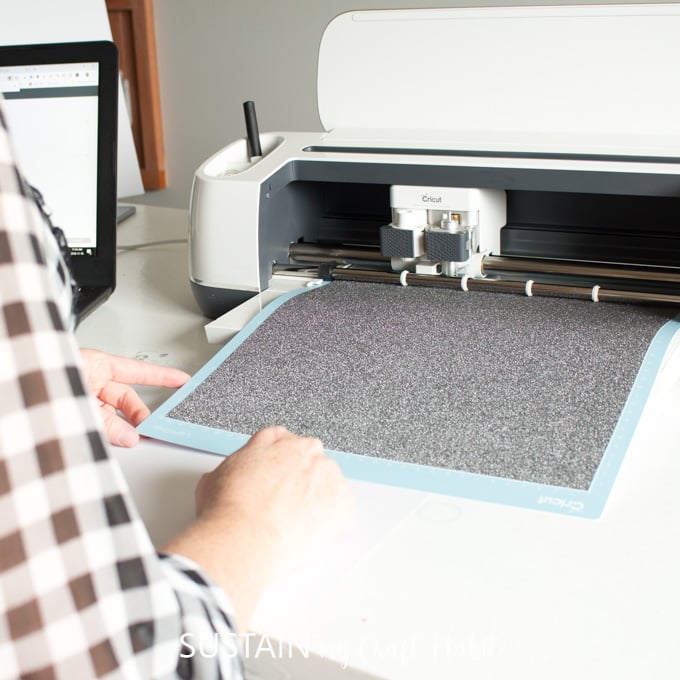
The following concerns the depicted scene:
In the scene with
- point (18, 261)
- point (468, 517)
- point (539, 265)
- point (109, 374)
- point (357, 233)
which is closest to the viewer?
point (18, 261)

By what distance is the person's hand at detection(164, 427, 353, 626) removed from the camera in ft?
1.84

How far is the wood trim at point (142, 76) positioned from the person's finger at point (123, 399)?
250 centimetres

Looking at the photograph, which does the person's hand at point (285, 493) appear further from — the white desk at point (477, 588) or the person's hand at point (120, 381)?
the person's hand at point (120, 381)

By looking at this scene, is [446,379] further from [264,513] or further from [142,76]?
[142,76]

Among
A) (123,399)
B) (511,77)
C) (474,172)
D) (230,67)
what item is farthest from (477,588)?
(230,67)

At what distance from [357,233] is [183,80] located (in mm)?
2206

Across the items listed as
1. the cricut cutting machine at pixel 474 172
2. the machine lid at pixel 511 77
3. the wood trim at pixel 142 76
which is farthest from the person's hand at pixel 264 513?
the wood trim at pixel 142 76

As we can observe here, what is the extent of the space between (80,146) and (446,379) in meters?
0.59

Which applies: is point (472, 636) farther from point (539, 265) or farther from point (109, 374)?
point (539, 265)

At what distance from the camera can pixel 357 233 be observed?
1150 mm

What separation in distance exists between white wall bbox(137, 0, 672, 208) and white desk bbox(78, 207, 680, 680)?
87.4 inches

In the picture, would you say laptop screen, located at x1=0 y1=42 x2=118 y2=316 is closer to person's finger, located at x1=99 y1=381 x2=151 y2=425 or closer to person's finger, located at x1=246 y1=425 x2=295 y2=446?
person's finger, located at x1=99 y1=381 x2=151 y2=425

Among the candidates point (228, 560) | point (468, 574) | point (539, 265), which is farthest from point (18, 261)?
point (539, 265)

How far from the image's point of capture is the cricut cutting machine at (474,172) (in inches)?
39.7
